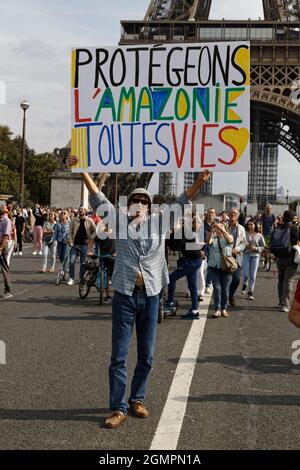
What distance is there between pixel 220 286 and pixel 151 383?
4.08 meters

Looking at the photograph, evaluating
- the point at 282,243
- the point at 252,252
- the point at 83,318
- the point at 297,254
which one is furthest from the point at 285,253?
the point at 83,318

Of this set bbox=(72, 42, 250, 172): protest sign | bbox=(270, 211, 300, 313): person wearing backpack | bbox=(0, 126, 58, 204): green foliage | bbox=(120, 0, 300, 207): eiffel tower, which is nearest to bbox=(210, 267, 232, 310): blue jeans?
bbox=(270, 211, 300, 313): person wearing backpack

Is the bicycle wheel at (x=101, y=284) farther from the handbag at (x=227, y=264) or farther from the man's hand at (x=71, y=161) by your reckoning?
the man's hand at (x=71, y=161)

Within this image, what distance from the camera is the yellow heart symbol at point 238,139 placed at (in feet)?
19.2

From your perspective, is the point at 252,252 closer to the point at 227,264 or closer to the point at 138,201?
the point at 227,264

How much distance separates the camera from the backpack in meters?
10.5

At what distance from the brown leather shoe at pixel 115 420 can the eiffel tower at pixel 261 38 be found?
4771 cm

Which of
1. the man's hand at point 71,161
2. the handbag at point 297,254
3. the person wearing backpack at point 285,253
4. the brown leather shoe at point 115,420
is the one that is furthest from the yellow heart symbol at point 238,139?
the person wearing backpack at point 285,253

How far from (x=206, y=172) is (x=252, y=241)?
6.40 m

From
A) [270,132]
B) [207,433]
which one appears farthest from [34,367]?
[270,132]

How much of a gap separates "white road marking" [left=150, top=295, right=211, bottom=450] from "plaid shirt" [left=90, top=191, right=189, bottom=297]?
90cm

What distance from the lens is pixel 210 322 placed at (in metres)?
8.96
